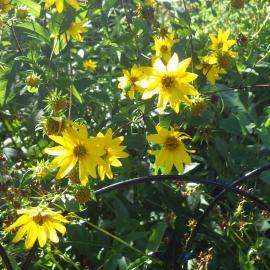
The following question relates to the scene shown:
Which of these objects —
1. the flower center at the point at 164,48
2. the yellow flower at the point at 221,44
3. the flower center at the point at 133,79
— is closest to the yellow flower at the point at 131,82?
the flower center at the point at 133,79

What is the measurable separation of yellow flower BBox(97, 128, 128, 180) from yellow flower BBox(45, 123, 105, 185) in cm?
3

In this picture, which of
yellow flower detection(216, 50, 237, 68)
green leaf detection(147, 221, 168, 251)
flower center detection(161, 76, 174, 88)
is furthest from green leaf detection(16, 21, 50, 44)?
green leaf detection(147, 221, 168, 251)

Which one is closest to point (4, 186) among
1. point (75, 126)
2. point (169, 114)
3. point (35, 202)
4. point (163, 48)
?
point (35, 202)

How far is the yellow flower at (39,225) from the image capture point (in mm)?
963

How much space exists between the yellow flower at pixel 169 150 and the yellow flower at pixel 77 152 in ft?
0.59

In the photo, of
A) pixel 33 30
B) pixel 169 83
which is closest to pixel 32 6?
pixel 33 30

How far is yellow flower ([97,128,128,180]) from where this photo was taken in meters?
1.04

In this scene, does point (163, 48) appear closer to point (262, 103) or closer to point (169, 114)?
point (169, 114)

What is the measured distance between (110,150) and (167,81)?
204 millimetres

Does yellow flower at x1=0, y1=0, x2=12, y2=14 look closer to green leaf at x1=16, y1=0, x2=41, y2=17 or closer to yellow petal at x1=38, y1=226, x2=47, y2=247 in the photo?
green leaf at x1=16, y1=0, x2=41, y2=17

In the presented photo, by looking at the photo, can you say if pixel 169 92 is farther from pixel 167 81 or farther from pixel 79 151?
pixel 79 151

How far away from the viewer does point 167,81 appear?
1144 mm

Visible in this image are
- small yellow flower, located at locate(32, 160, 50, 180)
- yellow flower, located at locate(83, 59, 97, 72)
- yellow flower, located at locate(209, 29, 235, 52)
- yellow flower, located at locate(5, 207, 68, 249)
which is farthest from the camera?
yellow flower, located at locate(83, 59, 97, 72)

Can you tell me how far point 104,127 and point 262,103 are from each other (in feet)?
2.71
